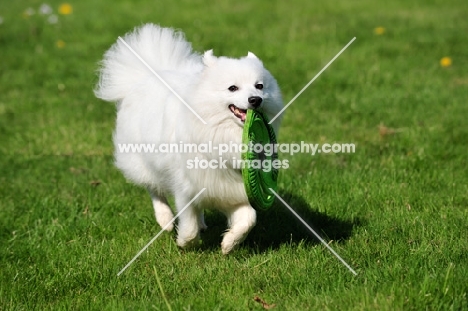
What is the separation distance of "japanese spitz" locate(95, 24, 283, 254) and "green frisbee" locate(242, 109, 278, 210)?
0.30 ft

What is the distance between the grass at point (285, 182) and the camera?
3982mm

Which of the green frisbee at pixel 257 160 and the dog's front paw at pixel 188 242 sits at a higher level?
the green frisbee at pixel 257 160

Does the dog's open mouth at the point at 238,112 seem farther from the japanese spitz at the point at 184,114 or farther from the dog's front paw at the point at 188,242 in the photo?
the dog's front paw at the point at 188,242

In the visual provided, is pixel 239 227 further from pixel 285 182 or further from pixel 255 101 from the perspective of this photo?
pixel 285 182

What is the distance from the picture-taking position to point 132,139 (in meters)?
5.18

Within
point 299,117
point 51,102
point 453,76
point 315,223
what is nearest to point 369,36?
point 453,76

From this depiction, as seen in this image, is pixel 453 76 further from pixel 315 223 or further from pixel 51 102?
pixel 51 102

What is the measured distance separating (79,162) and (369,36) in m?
5.35

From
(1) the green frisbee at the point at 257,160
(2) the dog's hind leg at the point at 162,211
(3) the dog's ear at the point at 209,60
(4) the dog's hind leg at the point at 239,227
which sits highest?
(3) the dog's ear at the point at 209,60

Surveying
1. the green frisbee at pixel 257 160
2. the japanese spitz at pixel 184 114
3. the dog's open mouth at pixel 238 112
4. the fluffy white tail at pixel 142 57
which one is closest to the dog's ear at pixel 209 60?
the japanese spitz at pixel 184 114

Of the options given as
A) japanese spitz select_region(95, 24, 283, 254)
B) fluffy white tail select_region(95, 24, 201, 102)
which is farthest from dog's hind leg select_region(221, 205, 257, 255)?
fluffy white tail select_region(95, 24, 201, 102)

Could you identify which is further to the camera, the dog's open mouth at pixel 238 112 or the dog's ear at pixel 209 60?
the dog's ear at pixel 209 60

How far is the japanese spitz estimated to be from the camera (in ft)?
14.0

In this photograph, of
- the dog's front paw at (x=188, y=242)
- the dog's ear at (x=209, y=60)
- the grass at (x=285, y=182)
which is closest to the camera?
the grass at (x=285, y=182)
